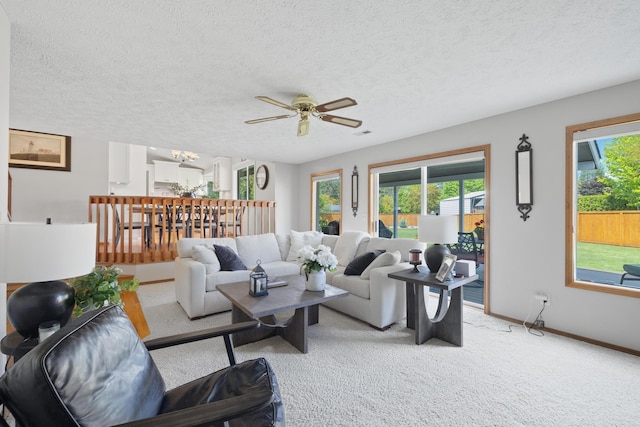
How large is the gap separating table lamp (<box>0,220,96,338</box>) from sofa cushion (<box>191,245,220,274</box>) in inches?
73.3

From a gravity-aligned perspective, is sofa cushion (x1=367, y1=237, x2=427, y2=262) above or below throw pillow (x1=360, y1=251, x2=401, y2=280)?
above

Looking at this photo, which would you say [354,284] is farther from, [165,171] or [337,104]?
[165,171]

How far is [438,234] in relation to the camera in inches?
116

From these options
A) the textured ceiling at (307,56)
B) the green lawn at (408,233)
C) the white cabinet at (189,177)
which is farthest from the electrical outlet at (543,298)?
the white cabinet at (189,177)

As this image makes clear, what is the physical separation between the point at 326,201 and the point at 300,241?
1845 millimetres

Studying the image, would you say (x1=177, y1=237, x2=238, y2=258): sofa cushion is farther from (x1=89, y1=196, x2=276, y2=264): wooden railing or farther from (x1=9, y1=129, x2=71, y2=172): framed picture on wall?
(x1=9, y1=129, x2=71, y2=172): framed picture on wall

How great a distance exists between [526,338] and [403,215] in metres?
2.42

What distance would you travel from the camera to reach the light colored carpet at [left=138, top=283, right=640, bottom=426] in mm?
1752

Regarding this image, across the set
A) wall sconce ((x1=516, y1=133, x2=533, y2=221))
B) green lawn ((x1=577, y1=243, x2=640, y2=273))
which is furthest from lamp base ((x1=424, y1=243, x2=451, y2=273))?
green lawn ((x1=577, y1=243, x2=640, y2=273))

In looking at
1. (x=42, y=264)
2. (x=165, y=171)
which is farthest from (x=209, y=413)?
(x=165, y=171)

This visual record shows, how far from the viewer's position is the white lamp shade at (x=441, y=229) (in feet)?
9.59

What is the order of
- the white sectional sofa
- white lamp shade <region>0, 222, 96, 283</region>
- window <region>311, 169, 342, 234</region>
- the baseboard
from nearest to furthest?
white lamp shade <region>0, 222, 96, 283</region> < the baseboard < the white sectional sofa < window <region>311, 169, 342, 234</region>

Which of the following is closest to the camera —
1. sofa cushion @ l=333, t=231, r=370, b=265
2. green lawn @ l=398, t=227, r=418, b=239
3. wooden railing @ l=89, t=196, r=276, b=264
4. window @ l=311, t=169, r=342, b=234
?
sofa cushion @ l=333, t=231, r=370, b=265

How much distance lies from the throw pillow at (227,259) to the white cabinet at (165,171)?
27.0ft
